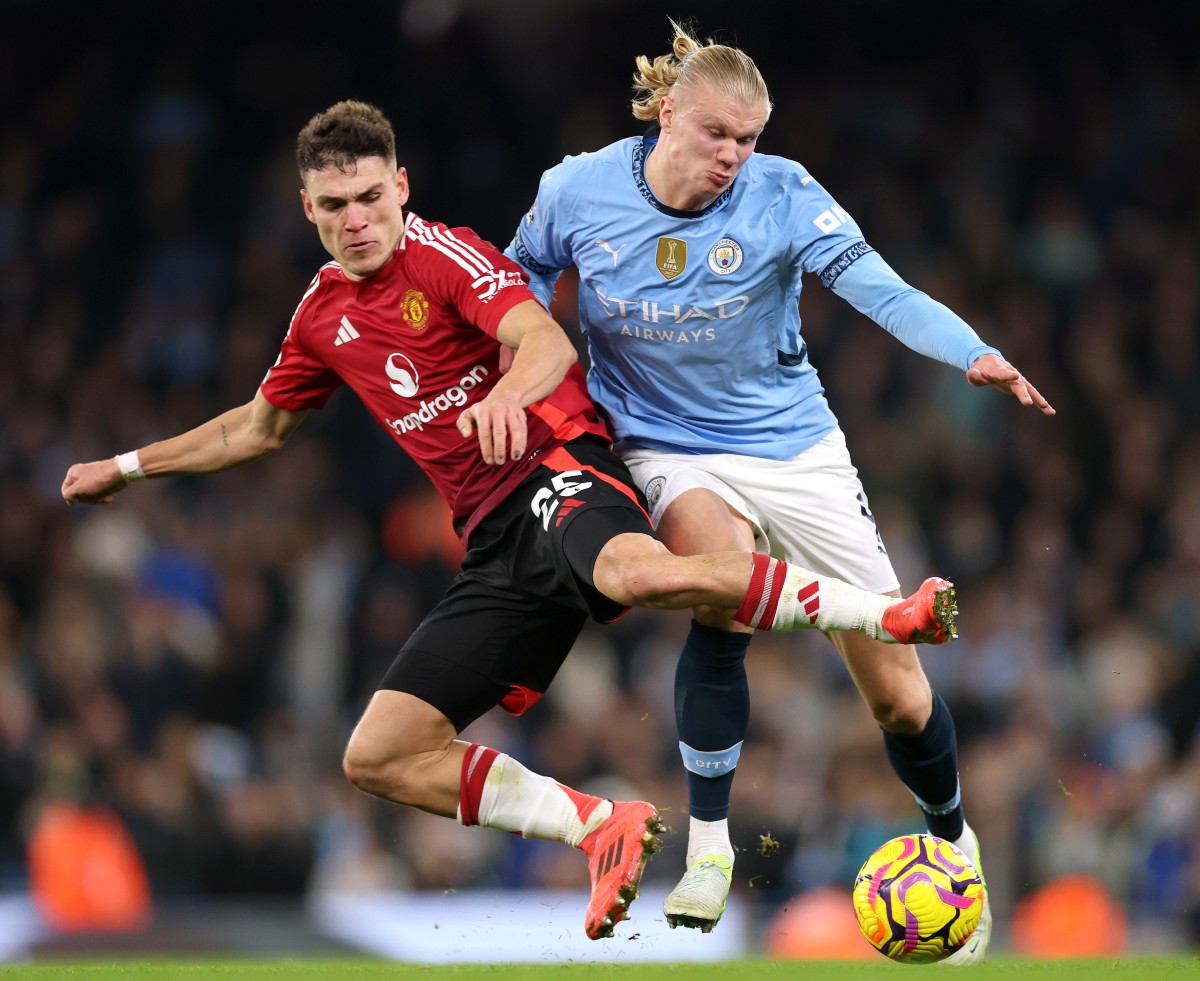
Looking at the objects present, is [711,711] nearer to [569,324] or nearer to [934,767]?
[934,767]

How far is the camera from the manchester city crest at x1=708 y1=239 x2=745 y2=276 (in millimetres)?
5371

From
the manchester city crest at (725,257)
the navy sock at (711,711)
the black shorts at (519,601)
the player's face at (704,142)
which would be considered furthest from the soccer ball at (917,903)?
the player's face at (704,142)

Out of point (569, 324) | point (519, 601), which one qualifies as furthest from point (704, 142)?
point (569, 324)

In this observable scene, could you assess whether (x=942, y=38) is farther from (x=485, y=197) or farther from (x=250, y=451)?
(x=250, y=451)

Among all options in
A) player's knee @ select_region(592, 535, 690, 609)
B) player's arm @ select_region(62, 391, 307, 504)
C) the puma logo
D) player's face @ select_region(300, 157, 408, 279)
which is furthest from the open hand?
player's arm @ select_region(62, 391, 307, 504)

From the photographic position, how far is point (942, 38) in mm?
13305

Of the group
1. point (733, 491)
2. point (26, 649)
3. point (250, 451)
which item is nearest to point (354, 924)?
point (26, 649)

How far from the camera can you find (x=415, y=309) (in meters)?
5.49

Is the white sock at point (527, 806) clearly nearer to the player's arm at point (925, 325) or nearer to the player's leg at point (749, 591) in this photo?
the player's leg at point (749, 591)

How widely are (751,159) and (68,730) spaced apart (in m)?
5.95

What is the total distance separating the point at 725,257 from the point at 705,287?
11cm

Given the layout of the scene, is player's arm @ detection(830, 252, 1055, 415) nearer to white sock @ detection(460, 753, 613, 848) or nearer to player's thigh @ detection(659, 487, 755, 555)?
player's thigh @ detection(659, 487, 755, 555)

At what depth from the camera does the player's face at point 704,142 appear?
17.1 feet

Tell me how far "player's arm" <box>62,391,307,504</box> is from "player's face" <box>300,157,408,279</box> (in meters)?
0.68
